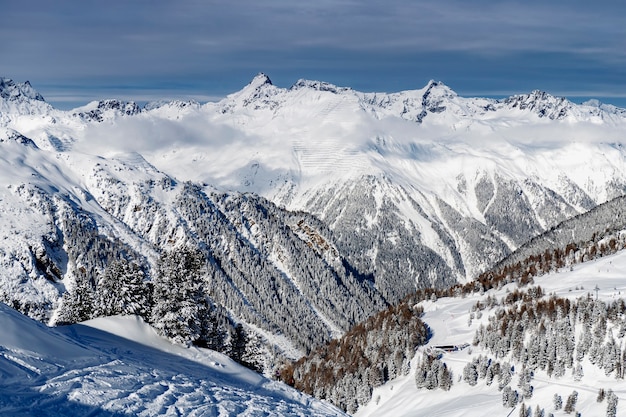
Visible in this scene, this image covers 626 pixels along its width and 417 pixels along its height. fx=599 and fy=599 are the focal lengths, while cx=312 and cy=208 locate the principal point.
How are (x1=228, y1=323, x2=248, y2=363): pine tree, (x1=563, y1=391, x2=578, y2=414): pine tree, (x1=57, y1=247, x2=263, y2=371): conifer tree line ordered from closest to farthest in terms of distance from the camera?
1. (x1=57, y1=247, x2=263, y2=371): conifer tree line
2. (x1=228, y1=323, x2=248, y2=363): pine tree
3. (x1=563, y1=391, x2=578, y2=414): pine tree

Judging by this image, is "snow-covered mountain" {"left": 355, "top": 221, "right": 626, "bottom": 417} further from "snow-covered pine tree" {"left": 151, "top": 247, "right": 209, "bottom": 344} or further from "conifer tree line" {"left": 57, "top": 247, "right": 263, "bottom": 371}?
"snow-covered pine tree" {"left": 151, "top": 247, "right": 209, "bottom": 344}

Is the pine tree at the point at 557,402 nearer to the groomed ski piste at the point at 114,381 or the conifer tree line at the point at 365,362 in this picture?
the conifer tree line at the point at 365,362

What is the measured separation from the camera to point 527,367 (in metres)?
103

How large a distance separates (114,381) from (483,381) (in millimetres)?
87328

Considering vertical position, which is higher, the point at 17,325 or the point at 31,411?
the point at 17,325

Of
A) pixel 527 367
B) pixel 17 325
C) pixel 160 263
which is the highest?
pixel 160 263

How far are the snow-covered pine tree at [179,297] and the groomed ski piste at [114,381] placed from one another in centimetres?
369

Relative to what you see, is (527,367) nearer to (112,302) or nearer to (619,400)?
(619,400)

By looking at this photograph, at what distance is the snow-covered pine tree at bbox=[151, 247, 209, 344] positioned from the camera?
47.8m

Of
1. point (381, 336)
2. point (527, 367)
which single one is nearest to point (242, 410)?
point (527, 367)

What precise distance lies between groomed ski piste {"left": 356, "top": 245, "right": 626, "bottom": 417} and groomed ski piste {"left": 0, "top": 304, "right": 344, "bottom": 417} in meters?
63.7

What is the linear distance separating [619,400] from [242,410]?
7359 cm

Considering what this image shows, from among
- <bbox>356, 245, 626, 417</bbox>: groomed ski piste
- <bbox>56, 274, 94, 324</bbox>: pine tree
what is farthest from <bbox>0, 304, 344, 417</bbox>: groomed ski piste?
<bbox>356, 245, 626, 417</bbox>: groomed ski piste

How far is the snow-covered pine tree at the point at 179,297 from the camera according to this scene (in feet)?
157
